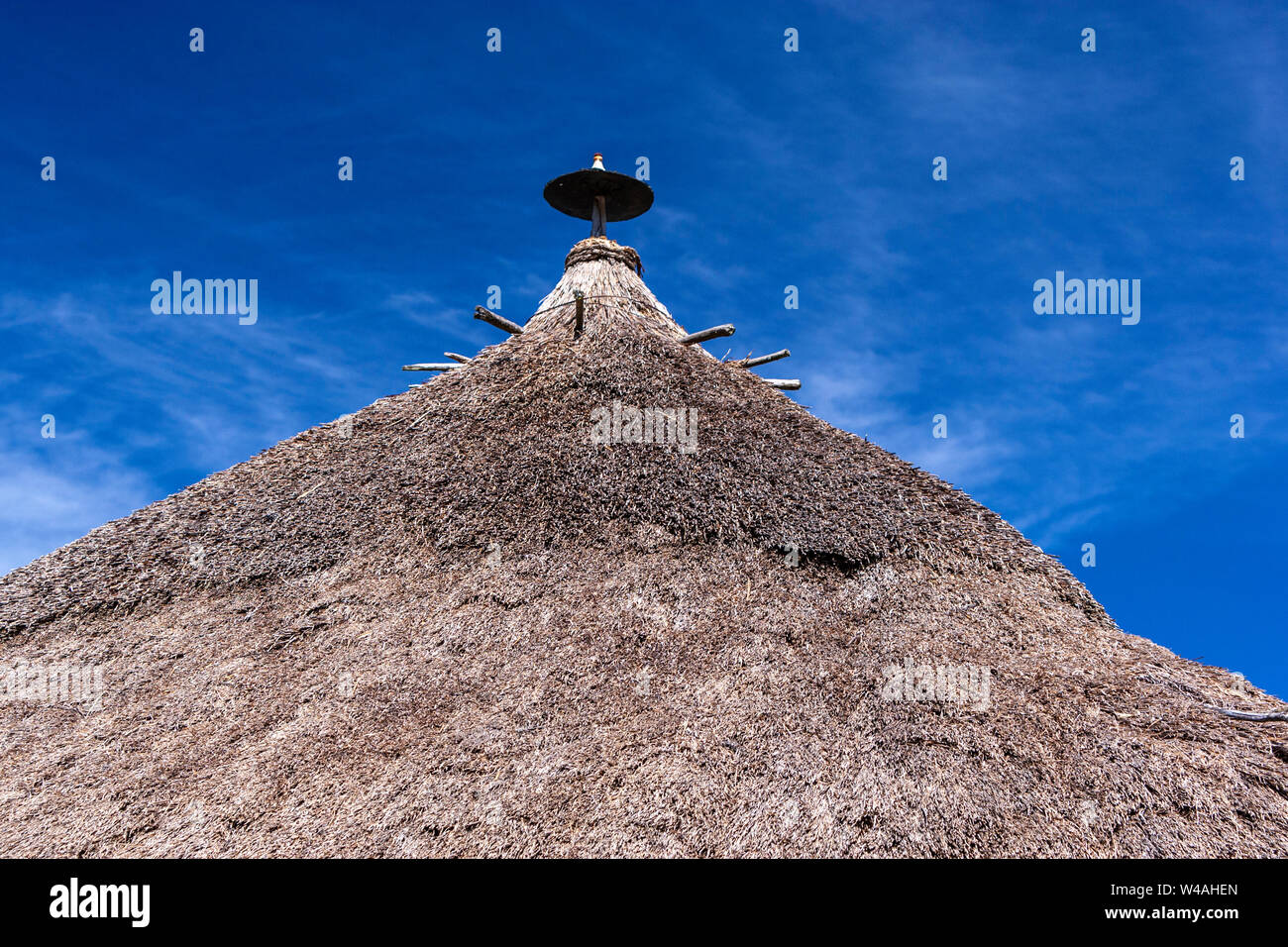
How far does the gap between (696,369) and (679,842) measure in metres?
5.72

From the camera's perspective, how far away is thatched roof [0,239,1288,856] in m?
5.61

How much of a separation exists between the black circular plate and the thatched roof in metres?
5.33

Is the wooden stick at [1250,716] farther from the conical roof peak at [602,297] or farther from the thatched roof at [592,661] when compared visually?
the conical roof peak at [602,297]

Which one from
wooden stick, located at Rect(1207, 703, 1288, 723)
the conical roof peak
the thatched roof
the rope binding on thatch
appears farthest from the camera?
the rope binding on thatch

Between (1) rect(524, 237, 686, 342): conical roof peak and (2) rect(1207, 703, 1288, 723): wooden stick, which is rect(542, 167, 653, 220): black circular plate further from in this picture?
(2) rect(1207, 703, 1288, 723): wooden stick

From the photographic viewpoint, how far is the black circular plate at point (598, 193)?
45.9 feet

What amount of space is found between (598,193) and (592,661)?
392 inches

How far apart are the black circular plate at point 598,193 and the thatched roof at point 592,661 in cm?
533

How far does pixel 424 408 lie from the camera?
9.72 meters

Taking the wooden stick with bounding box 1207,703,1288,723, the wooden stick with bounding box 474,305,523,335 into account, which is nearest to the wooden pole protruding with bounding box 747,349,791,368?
the wooden stick with bounding box 474,305,523,335

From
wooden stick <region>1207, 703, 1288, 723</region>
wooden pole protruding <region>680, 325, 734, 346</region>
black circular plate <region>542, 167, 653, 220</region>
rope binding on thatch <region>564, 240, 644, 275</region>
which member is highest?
black circular plate <region>542, 167, 653, 220</region>

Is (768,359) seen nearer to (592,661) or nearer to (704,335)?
(704,335)
